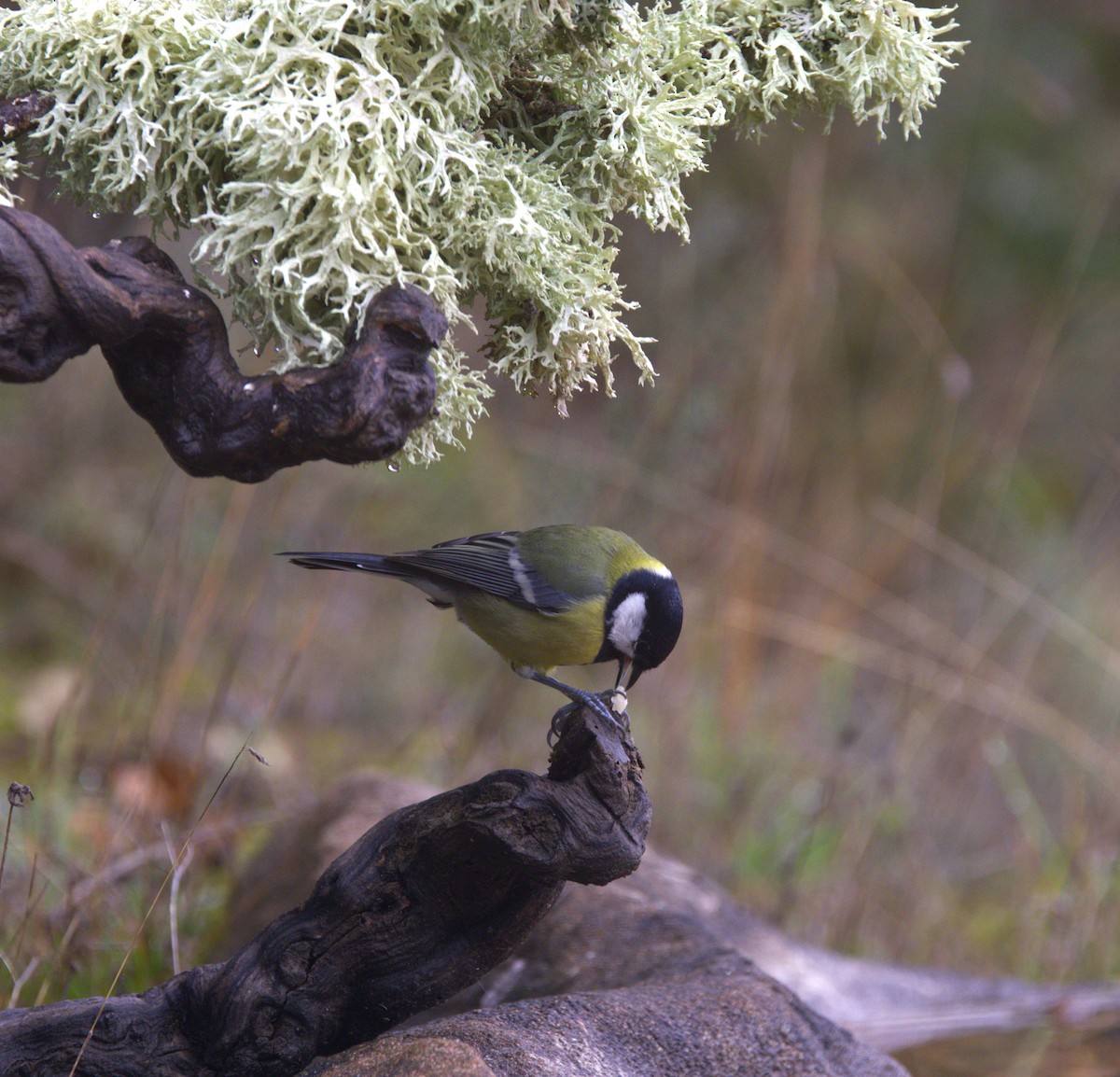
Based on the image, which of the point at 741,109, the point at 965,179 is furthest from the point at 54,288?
the point at 965,179

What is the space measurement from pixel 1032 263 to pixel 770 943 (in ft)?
13.8

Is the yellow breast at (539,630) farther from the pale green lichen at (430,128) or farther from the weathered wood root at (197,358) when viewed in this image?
the weathered wood root at (197,358)

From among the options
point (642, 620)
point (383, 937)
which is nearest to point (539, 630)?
→ point (642, 620)

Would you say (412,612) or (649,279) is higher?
(649,279)

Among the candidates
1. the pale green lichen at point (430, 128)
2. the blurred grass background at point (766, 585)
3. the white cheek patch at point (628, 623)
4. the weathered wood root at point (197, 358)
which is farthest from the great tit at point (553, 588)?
the weathered wood root at point (197, 358)

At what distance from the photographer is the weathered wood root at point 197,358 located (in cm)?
104

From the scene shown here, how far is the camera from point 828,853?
328 centimetres

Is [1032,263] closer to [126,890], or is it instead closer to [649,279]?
[649,279]

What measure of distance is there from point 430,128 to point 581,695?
908 mm

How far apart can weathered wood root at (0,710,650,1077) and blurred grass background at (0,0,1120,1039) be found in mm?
511

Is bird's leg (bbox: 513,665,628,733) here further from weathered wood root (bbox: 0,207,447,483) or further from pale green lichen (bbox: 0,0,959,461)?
weathered wood root (bbox: 0,207,447,483)

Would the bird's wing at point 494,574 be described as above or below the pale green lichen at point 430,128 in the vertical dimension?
below

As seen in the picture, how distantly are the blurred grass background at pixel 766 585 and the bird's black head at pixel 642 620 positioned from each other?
62cm

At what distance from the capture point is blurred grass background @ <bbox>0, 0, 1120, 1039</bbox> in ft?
8.93
